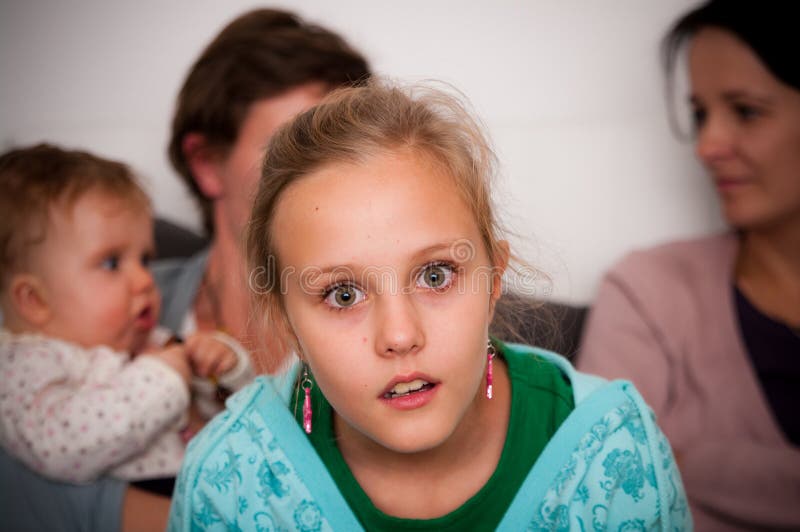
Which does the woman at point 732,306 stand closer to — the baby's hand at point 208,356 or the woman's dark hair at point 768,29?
the woman's dark hair at point 768,29

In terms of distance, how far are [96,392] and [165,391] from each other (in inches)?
4.2

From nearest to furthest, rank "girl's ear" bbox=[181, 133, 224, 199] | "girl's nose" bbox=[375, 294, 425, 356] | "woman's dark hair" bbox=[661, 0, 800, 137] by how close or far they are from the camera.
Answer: "girl's nose" bbox=[375, 294, 425, 356] < "woman's dark hair" bbox=[661, 0, 800, 137] < "girl's ear" bbox=[181, 133, 224, 199]

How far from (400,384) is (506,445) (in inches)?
9.4

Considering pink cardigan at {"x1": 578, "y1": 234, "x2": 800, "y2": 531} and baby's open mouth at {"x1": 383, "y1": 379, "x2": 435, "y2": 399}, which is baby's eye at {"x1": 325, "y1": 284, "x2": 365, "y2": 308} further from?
pink cardigan at {"x1": 578, "y1": 234, "x2": 800, "y2": 531}

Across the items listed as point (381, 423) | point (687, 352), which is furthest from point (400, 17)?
point (381, 423)

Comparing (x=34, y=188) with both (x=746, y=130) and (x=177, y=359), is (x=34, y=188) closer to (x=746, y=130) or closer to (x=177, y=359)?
(x=177, y=359)

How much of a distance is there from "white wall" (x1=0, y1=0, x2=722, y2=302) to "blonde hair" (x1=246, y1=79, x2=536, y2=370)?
22.6 inches

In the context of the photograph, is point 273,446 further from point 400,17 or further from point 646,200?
point 646,200

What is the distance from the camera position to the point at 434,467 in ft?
3.04

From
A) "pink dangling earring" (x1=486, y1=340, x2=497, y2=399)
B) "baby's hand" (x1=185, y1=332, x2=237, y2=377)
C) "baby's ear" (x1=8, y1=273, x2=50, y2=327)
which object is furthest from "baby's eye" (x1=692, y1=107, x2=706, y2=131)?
"baby's ear" (x1=8, y1=273, x2=50, y2=327)

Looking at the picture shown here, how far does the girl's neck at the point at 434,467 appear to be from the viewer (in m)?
0.91

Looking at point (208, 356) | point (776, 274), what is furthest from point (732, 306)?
point (208, 356)

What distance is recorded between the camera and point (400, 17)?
157 centimetres

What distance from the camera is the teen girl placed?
759 millimetres
